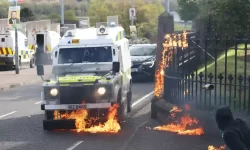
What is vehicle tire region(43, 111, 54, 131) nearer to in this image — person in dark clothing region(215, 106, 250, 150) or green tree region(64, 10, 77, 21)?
person in dark clothing region(215, 106, 250, 150)

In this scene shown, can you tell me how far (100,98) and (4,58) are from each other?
25.3 meters

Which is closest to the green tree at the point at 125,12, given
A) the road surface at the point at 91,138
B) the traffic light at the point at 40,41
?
the traffic light at the point at 40,41

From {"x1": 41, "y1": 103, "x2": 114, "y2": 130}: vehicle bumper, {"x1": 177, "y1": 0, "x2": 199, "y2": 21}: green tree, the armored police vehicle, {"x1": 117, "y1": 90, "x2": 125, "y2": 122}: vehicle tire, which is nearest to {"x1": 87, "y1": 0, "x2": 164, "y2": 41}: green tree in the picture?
{"x1": 177, "y1": 0, "x2": 199, "y2": 21}: green tree

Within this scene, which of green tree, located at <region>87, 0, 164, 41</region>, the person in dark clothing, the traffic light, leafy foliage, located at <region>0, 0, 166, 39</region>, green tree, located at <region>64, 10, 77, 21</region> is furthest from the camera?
green tree, located at <region>64, 10, 77, 21</region>

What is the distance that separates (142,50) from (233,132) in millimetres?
21024

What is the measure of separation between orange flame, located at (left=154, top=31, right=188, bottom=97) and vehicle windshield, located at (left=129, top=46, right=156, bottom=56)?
465 inches

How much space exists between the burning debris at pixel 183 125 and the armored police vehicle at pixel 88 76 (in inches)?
48.6

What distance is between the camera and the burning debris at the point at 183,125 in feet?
36.2

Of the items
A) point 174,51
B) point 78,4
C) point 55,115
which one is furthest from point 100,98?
point 78,4

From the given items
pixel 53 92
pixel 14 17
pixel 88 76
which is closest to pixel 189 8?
pixel 14 17

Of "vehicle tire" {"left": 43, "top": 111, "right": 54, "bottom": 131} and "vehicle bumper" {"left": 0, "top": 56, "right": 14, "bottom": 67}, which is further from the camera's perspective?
"vehicle bumper" {"left": 0, "top": 56, "right": 14, "bottom": 67}

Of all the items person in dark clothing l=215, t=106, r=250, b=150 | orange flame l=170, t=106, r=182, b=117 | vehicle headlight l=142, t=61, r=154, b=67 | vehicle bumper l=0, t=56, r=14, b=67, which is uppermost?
person in dark clothing l=215, t=106, r=250, b=150

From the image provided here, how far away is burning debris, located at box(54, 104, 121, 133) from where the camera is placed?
39.8 feet

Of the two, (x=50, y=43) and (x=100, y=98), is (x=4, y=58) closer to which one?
(x=50, y=43)
